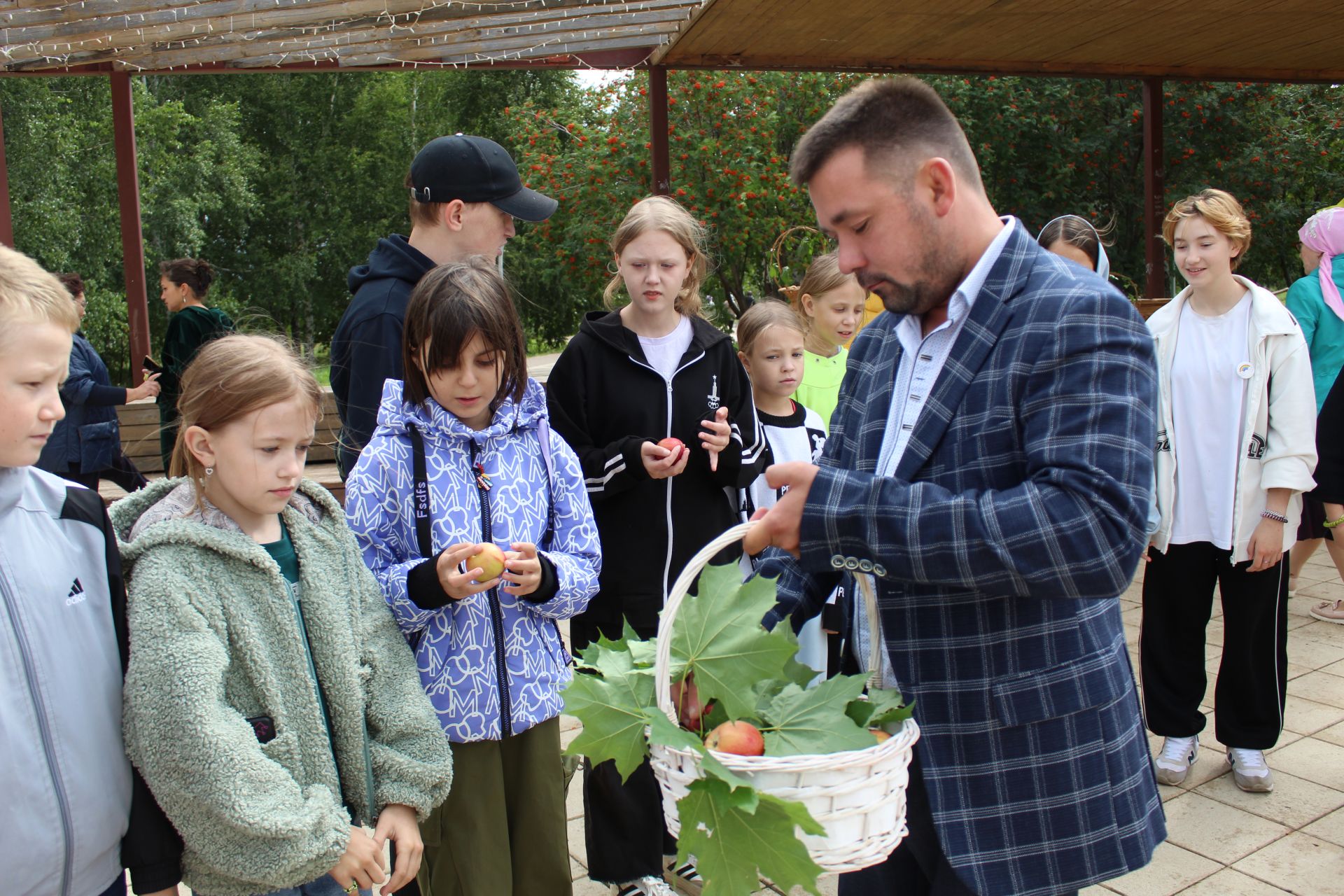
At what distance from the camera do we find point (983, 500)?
161cm

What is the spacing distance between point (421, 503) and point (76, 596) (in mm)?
775

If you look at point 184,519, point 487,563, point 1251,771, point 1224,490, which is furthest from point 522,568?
point 1251,771

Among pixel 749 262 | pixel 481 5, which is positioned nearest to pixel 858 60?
pixel 481 5

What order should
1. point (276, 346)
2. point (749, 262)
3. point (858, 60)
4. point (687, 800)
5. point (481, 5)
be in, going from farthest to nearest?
point (749, 262)
point (858, 60)
point (481, 5)
point (276, 346)
point (687, 800)

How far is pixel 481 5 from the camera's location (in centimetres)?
615

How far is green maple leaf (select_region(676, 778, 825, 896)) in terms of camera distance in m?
1.50

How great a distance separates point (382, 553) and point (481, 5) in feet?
15.3

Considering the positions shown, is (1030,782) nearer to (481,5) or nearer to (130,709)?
(130,709)

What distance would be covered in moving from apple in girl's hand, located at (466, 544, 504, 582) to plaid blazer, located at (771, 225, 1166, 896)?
770 mm

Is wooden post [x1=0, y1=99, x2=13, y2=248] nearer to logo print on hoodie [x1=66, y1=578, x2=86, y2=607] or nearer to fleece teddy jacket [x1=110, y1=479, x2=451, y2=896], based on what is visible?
fleece teddy jacket [x1=110, y1=479, x2=451, y2=896]

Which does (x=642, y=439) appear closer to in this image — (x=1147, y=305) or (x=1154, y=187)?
(x=1147, y=305)

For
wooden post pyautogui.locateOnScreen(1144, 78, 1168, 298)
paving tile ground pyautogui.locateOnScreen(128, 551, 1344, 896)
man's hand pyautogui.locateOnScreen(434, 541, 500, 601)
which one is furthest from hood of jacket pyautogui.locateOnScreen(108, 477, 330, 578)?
wooden post pyautogui.locateOnScreen(1144, 78, 1168, 298)

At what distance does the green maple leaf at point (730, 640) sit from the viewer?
1.73m

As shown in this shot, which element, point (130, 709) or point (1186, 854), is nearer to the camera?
point (130, 709)
